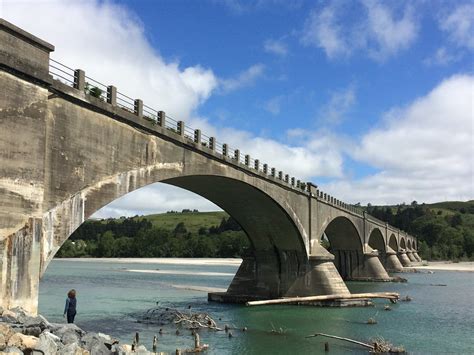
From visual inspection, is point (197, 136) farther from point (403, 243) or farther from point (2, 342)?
point (403, 243)

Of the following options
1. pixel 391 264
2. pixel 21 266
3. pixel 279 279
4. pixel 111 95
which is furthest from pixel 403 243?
pixel 21 266

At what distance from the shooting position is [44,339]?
14000 millimetres

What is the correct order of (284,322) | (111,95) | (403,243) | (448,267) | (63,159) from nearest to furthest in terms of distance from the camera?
(63,159) < (111,95) < (284,322) < (448,267) < (403,243)

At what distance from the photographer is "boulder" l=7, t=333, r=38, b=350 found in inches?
537

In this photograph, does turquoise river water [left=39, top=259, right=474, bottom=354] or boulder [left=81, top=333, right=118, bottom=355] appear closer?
boulder [left=81, top=333, right=118, bottom=355]

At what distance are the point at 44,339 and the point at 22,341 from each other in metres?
0.54

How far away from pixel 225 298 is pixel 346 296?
11197mm

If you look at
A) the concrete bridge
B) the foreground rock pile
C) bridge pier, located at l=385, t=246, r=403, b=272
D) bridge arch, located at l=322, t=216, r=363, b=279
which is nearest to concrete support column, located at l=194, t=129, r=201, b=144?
the concrete bridge

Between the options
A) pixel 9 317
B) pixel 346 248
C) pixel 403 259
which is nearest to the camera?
pixel 9 317

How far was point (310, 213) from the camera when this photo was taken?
181ft

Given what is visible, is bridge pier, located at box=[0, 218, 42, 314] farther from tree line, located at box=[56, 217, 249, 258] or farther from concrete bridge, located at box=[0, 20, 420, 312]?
tree line, located at box=[56, 217, 249, 258]

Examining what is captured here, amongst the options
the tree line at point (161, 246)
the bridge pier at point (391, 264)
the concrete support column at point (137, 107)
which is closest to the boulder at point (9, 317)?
the concrete support column at point (137, 107)

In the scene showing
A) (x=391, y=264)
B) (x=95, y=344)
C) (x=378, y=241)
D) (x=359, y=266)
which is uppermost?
(x=378, y=241)

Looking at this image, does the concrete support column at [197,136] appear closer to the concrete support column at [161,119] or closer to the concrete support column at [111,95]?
the concrete support column at [161,119]
